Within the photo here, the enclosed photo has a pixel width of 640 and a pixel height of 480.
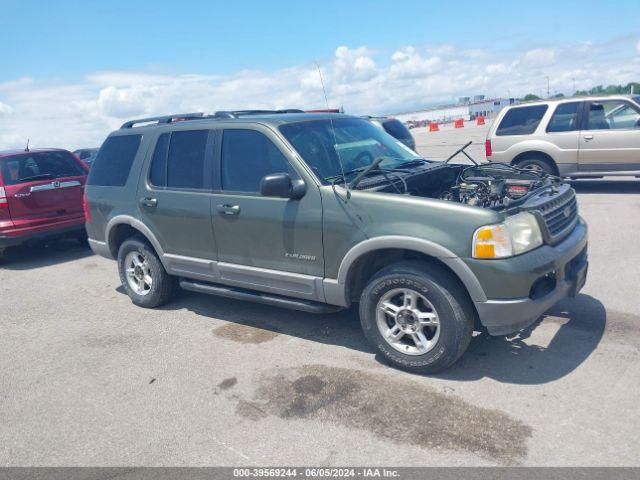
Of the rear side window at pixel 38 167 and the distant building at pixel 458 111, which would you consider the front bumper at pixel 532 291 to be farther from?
the distant building at pixel 458 111

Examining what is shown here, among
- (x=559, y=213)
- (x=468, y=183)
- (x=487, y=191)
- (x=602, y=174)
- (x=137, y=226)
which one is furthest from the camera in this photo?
(x=602, y=174)

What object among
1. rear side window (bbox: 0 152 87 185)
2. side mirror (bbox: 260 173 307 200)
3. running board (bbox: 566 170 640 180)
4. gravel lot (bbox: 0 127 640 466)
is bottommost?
gravel lot (bbox: 0 127 640 466)

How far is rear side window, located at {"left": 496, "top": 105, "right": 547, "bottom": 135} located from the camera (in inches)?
422

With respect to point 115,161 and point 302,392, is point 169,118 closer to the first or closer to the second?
point 115,161

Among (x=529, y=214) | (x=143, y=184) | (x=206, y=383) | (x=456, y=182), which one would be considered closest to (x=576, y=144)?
(x=456, y=182)

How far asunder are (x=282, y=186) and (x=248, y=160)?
0.76 m

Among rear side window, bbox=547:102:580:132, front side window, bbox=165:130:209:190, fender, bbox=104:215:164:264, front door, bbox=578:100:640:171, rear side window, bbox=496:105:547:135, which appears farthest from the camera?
rear side window, bbox=496:105:547:135

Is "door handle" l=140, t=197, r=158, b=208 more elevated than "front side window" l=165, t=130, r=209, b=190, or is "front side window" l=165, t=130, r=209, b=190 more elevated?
"front side window" l=165, t=130, r=209, b=190

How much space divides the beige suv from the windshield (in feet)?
18.5

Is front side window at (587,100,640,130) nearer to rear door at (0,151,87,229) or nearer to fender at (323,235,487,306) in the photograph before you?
fender at (323,235,487,306)

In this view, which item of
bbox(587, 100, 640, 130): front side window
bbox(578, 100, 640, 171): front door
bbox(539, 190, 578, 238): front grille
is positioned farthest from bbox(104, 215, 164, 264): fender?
bbox(587, 100, 640, 130): front side window

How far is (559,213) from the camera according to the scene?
427cm

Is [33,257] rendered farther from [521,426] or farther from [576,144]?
[576,144]

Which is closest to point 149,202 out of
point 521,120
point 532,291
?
point 532,291
